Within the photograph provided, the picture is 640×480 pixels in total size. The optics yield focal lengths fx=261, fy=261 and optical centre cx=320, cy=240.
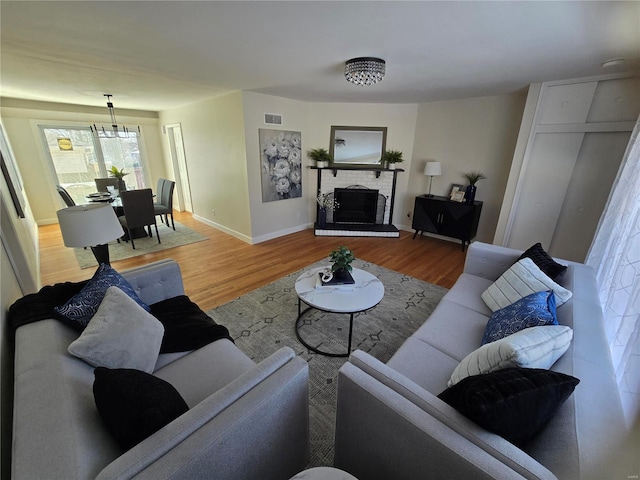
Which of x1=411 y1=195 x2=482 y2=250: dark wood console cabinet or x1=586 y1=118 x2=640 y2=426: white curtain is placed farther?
x1=411 y1=195 x2=482 y2=250: dark wood console cabinet

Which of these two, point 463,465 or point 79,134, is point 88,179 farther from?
point 463,465

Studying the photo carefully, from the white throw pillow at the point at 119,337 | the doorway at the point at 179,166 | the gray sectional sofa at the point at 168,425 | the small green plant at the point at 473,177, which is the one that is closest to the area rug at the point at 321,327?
the gray sectional sofa at the point at 168,425

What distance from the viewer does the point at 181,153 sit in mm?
5957

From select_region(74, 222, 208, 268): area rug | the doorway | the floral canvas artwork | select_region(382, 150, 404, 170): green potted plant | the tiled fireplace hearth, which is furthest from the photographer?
the doorway

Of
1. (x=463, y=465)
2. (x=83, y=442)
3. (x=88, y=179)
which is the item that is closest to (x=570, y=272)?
(x=463, y=465)

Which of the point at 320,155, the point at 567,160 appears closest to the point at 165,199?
the point at 320,155

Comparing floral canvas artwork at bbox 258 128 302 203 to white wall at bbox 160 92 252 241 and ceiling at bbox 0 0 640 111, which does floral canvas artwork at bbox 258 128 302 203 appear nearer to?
white wall at bbox 160 92 252 241

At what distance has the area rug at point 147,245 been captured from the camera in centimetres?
380

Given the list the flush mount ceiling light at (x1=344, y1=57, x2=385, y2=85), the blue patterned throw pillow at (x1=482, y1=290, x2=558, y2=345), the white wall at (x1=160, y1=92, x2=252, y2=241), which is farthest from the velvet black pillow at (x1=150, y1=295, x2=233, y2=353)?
the white wall at (x1=160, y1=92, x2=252, y2=241)

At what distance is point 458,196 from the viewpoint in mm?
4262

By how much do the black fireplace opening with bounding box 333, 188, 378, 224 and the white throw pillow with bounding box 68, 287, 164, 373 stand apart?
4.01 metres

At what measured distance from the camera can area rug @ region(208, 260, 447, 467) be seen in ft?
5.76

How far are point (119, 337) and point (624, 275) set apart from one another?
2813mm

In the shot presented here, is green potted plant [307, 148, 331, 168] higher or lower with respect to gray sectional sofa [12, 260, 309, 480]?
higher
